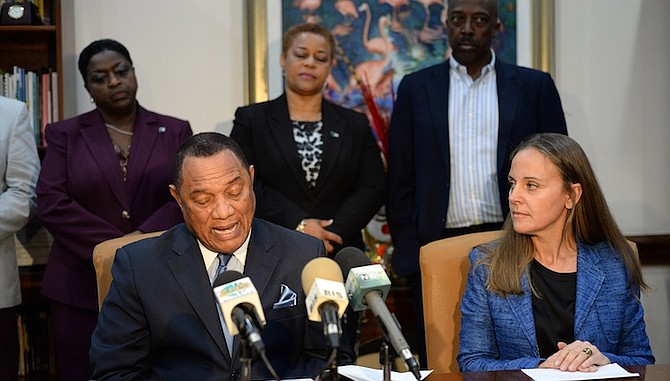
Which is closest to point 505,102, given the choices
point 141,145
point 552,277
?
point 552,277

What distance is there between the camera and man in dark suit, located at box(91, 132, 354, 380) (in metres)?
2.74

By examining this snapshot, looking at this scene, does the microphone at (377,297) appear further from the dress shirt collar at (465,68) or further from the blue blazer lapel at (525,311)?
the dress shirt collar at (465,68)

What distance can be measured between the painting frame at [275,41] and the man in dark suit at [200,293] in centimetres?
224

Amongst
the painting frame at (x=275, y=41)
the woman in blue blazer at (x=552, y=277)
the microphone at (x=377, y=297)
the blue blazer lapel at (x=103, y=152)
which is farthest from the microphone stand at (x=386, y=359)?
the painting frame at (x=275, y=41)

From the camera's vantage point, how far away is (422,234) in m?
4.27

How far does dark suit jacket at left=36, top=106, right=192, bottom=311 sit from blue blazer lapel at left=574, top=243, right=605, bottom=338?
6.18ft

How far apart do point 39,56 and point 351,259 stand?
3.39 meters

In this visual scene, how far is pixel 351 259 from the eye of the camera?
2.27 metres

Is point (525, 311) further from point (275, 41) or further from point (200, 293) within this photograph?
point (275, 41)

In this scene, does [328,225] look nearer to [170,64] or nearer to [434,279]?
[434,279]

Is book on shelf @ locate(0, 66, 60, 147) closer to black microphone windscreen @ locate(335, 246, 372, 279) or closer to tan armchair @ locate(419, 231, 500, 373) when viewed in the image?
tan armchair @ locate(419, 231, 500, 373)

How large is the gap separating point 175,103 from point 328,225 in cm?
144

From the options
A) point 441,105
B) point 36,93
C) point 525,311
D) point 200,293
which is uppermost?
point 36,93

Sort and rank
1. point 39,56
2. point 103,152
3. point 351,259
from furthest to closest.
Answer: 1. point 39,56
2. point 103,152
3. point 351,259
